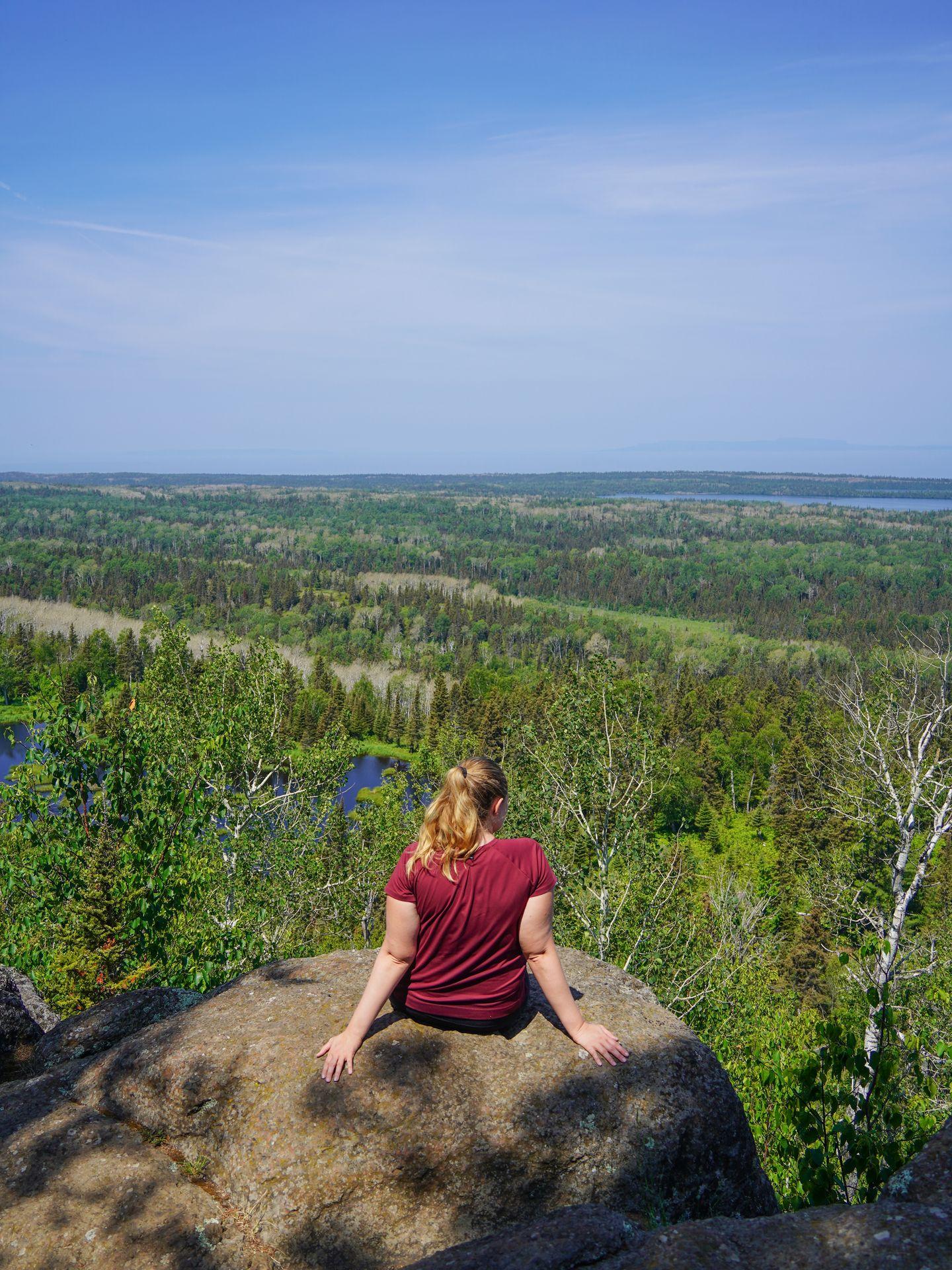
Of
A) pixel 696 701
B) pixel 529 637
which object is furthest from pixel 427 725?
pixel 529 637

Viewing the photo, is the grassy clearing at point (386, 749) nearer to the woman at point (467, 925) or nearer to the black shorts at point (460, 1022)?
the black shorts at point (460, 1022)

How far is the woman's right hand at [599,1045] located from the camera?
5.57 m

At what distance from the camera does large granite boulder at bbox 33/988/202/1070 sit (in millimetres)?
6531

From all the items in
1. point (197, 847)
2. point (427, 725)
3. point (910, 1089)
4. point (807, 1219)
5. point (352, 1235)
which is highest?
point (807, 1219)

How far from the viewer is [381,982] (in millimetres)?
A: 5406

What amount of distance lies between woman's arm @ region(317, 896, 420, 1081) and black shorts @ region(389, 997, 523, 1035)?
13.6 inches

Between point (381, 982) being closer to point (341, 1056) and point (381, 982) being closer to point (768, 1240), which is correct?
point (341, 1056)

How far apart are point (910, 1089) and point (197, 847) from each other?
42.6 feet

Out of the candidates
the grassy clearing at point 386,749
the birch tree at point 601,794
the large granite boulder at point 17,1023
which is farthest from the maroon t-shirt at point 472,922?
the grassy clearing at point 386,749

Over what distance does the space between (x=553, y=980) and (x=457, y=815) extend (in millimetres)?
1375

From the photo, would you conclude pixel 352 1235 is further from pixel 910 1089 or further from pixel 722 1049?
pixel 722 1049

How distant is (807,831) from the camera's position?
56469 millimetres

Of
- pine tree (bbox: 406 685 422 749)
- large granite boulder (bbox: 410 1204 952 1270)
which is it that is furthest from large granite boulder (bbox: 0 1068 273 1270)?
pine tree (bbox: 406 685 422 749)

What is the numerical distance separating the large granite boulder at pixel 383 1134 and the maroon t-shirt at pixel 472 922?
1.09 ft
